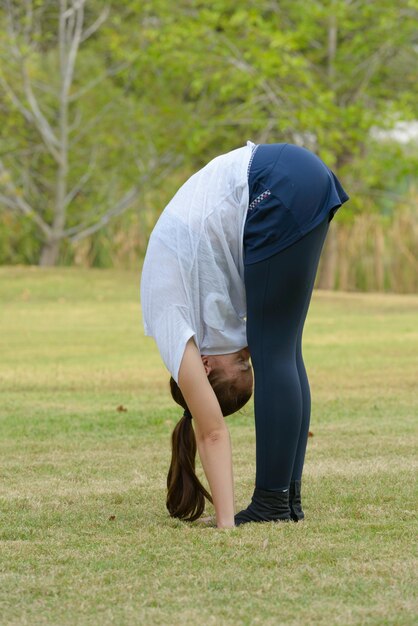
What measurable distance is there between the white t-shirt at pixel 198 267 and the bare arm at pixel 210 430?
5 cm

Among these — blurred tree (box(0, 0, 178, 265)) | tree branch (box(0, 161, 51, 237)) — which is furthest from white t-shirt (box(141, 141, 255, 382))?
tree branch (box(0, 161, 51, 237))

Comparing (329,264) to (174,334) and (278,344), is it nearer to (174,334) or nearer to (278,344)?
(278,344)

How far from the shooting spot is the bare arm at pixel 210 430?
4.21 metres

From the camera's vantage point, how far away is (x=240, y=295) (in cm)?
437

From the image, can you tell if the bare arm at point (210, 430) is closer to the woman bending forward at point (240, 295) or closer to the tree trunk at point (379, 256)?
the woman bending forward at point (240, 295)

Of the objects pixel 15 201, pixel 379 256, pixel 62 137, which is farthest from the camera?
pixel 15 201

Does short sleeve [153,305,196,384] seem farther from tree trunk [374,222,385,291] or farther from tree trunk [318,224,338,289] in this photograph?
tree trunk [318,224,338,289]

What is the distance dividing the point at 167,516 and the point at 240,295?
2.97ft

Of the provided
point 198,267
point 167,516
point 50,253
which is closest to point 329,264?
point 50,253

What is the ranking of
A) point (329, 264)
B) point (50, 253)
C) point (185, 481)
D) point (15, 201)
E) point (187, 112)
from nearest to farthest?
Answer: 1. point (185, 481)
2. point (329, 264)
3. point (187, 112)
4. point (15, 201)
5. point (50, 253)

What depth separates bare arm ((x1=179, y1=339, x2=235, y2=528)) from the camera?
4211mm

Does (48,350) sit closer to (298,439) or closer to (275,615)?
(298,439)

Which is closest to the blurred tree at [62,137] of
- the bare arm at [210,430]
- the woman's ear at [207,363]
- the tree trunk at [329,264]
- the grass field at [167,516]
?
the tree trunk at [329,264]

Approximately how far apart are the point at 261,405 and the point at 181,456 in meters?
0.43
